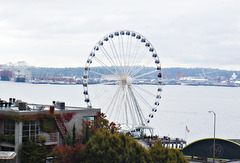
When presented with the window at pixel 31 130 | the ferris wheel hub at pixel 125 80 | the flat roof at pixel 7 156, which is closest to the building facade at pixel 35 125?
the window at pixel 31 130

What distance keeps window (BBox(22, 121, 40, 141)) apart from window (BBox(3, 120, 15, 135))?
1.08 m

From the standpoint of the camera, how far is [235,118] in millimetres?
171875

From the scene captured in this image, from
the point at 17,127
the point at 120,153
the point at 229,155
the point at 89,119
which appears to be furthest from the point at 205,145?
the point at 17,127

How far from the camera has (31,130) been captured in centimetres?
4388

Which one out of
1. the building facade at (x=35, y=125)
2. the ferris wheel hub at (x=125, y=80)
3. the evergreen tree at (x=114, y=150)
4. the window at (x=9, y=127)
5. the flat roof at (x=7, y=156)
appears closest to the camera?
the flat roof at (x=7, y=156)

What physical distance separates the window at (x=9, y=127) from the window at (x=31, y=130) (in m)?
1.08

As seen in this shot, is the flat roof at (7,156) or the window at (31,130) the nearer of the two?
the flat roof at (7,156)

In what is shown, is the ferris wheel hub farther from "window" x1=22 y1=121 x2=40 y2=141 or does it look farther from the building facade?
"window" x1=22 y1=121 x2=40 y2=141

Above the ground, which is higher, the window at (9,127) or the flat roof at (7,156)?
the window at (9,127)

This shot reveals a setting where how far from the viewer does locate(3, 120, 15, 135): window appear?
43122 mm

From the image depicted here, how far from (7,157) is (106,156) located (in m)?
8.88

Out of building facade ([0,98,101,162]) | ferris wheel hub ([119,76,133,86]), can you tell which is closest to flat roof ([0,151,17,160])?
building facade ([0,98,101,162])

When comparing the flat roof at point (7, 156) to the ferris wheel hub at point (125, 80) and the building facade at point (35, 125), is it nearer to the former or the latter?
the building facade at point (35, 125)

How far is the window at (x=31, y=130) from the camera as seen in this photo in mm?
43237
